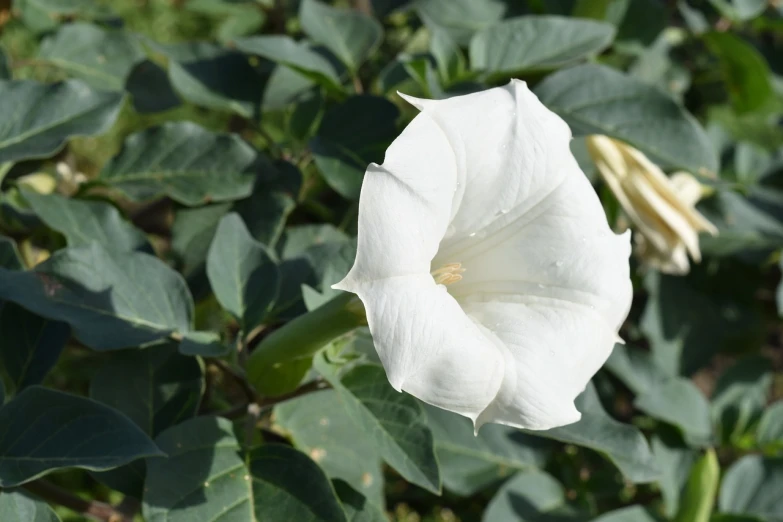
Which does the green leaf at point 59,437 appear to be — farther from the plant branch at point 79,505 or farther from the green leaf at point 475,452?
the green leaf at point 475,452

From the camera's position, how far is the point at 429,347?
85 cm

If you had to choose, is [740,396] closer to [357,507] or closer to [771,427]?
[771,427]

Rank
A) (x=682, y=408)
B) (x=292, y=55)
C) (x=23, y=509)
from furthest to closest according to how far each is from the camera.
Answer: (x=682, y=408) < (x=292, y=55) < (x=23, y=509)

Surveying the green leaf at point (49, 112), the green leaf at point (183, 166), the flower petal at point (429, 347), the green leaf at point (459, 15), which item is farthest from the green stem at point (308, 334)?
the green leaf at point (459, 15)

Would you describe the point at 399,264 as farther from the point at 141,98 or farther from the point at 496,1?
the point at 496,1

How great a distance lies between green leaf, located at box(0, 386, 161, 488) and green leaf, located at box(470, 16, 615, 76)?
95cm

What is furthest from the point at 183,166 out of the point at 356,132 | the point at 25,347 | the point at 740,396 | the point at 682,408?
the point at 740,396

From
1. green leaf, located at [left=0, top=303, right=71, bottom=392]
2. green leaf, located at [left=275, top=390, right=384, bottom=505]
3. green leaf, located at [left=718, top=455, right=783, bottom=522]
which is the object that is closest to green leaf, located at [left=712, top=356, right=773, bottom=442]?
green leaf, located at [left=718, top=455, right=783, bottom=522]

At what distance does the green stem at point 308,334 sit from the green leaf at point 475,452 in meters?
0.47

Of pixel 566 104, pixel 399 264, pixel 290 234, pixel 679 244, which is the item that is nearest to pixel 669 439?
pixel 679 244

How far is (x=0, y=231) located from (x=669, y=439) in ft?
4.98

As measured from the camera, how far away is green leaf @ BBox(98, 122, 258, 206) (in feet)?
4.86

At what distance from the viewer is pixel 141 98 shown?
1693 mm

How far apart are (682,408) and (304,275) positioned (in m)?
1.04
